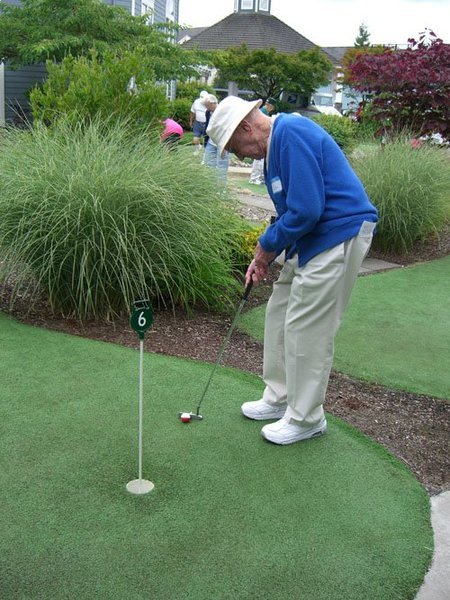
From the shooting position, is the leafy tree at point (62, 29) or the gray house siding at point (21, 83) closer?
the leafy tree at point (62, 29)

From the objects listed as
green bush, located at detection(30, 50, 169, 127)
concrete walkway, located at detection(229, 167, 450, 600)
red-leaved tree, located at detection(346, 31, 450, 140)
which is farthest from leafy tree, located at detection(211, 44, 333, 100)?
concrete walkway, located at detection(229, 167, 450, 600)

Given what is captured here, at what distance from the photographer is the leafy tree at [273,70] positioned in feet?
99.7

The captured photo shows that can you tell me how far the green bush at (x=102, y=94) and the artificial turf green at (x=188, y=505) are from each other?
3.24m

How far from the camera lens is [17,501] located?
267 cm

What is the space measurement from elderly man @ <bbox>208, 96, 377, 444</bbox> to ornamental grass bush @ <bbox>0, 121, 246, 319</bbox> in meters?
1.68

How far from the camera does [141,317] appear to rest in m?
2.59

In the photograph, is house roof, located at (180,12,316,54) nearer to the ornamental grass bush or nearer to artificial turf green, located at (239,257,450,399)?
artificial turf green, located at (239,257,450,399)

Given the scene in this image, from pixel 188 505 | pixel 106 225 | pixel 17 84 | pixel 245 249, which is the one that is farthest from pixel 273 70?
pixel 188 505

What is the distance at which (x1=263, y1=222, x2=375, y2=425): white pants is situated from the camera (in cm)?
292

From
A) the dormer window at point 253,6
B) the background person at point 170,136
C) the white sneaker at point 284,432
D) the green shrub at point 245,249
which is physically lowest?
the white sneaker at point 284,432

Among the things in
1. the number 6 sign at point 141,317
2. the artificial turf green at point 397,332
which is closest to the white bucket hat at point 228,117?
the number 6 sign at point 141,317

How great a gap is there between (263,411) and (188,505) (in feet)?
2.89

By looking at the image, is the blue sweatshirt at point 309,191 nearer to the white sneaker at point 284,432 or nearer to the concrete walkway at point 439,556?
the white sneaker at point 284,432

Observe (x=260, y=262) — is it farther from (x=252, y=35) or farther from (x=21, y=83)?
(x=252, y=35)
